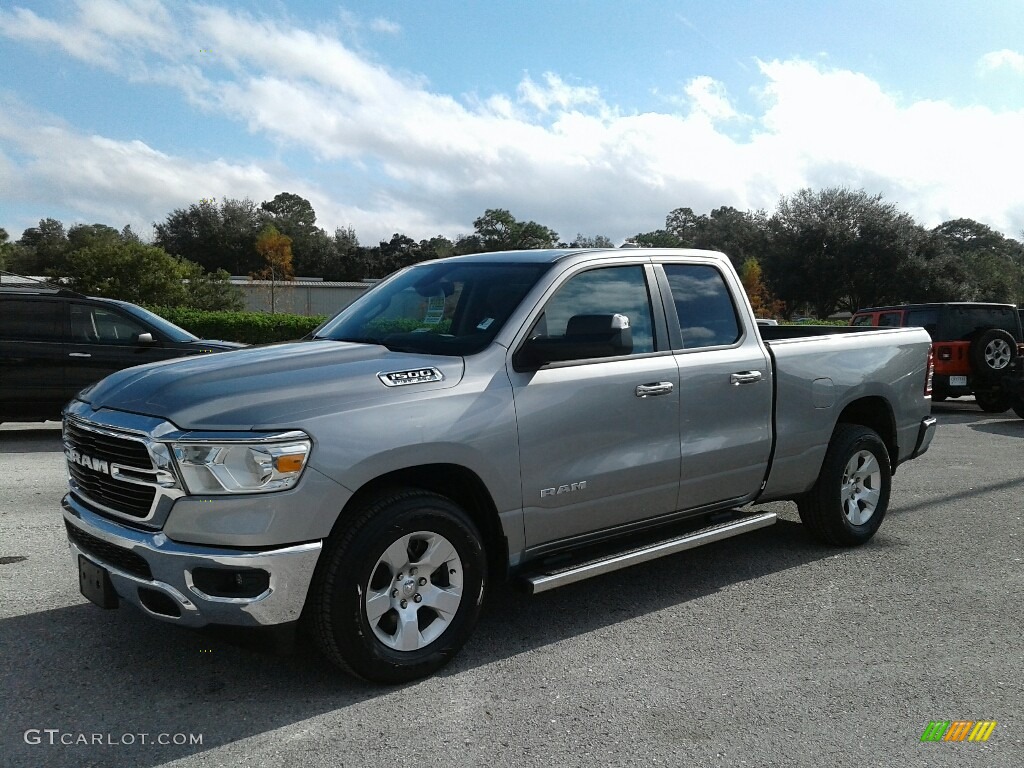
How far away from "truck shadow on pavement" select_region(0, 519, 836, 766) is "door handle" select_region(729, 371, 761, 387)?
122cm

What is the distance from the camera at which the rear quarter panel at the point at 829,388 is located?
5613 mm

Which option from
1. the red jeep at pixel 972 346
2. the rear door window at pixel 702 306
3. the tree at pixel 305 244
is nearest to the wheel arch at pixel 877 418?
the rear door window at pixel 702 306

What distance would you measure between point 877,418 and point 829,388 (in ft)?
2.88

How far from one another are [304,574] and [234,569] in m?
0.27

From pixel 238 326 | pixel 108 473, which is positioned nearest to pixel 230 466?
pixel 108 473

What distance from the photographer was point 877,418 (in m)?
6.52

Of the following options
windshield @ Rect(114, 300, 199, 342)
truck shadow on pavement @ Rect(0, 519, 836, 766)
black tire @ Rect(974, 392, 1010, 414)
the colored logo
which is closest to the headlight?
truck shadow on pavement @ Rect(0, 519, 836, 766)

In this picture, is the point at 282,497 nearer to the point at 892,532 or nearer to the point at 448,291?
the point at 448,291

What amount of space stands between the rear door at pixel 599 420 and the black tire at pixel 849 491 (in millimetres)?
1508

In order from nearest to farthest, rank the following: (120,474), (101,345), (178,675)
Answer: (120,474) < (178,675) < (101,345)

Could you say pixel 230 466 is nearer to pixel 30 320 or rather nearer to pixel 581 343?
pixel 581 343

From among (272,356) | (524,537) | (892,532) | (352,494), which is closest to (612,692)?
(524,537)

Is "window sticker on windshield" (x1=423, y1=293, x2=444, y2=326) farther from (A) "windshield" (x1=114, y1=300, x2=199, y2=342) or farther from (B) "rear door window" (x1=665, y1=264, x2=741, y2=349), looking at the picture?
(A) "windshield" (x1=114, y1=300, x2=199, y2=342)

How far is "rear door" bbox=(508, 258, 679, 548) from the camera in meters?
4.30
